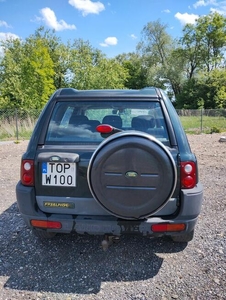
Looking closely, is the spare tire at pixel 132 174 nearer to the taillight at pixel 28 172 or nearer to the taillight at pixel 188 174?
the taillight at pixel 188 174

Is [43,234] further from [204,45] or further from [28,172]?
[204,45]

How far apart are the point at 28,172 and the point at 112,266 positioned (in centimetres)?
115

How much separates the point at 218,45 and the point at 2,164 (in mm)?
38856

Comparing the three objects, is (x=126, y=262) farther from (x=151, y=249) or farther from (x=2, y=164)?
(x=2, y=164)

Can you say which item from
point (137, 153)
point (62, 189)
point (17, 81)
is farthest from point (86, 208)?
point (17, 81)

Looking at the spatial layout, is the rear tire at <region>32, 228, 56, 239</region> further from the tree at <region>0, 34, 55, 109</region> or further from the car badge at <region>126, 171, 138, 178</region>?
the tree at <region>0, 34, 55, 109</region>

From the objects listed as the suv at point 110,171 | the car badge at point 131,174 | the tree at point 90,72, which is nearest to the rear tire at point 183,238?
the suv at point 110,171

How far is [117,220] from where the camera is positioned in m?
2.08

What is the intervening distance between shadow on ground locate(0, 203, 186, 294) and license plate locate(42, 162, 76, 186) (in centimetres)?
82

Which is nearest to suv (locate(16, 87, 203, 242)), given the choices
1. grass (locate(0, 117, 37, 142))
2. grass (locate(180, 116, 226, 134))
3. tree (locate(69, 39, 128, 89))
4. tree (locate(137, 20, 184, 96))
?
grass (locate(0, 117, 37, 142))

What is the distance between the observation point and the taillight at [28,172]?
2.14 m

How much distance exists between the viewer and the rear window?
229cm

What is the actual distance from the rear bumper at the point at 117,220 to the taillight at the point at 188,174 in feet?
0.18

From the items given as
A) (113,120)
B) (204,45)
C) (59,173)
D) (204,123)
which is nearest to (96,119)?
(113,120)
